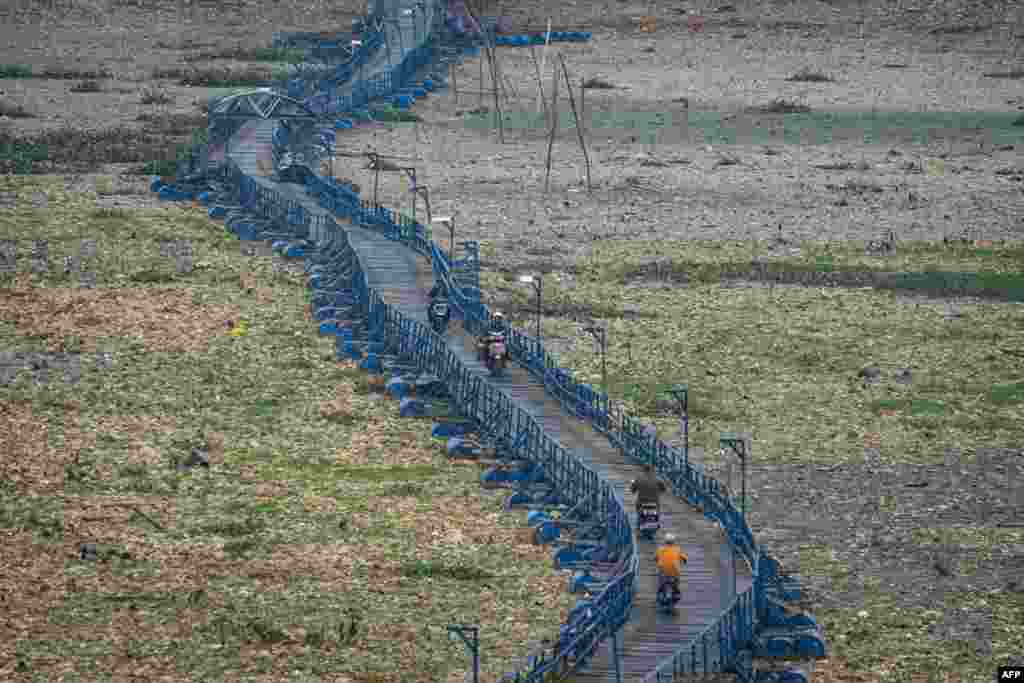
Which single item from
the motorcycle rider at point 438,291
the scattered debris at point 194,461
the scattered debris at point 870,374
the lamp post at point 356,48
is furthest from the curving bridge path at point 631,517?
the lamp post at point 356,48

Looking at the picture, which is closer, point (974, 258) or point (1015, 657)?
point (1015, 657)

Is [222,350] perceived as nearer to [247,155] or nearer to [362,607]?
[362,607]

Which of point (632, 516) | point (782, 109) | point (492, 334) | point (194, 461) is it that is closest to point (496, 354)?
point (492, 334)

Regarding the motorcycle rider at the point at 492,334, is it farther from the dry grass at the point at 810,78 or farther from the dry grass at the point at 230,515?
the dry grass at the point at 810,78

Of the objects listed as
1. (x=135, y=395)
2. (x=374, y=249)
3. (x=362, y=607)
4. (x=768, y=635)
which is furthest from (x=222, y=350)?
(x=768, y=635)

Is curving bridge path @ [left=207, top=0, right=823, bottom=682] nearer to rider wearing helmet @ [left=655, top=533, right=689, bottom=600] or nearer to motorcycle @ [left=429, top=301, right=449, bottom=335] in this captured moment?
motorcycle @ [left=429, top=301, right=449, bottom=335]

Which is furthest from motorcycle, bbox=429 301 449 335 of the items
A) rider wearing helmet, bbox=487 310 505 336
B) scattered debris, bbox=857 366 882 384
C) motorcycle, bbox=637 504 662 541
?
motorcycle, bbox=637 504 662 541
